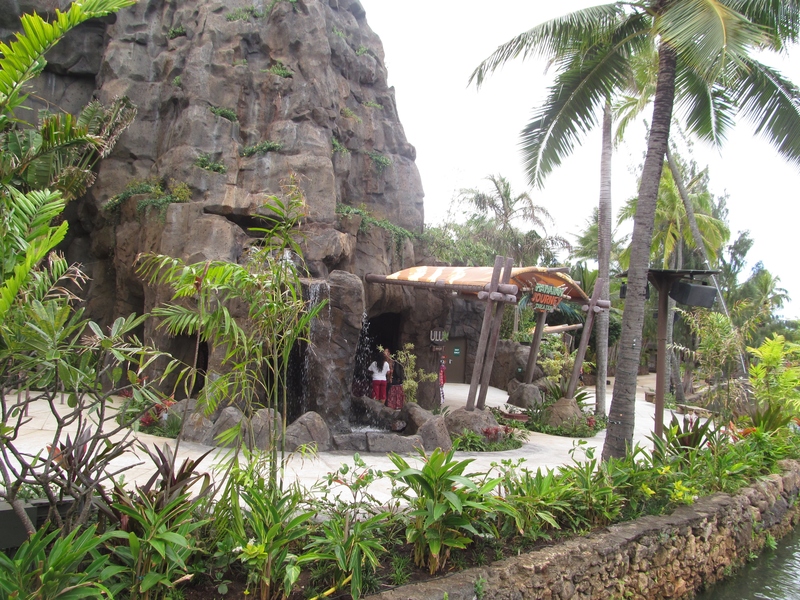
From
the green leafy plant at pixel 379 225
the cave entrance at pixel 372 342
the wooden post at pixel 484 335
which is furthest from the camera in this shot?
the cave entrance at pixel 372 342

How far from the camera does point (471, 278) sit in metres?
12.0

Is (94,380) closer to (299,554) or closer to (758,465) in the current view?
(299,554)

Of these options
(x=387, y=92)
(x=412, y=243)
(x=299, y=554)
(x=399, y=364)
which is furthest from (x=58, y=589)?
(x=387, y=92)

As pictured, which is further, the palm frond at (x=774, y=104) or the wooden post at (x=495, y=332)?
the wooden post at (x=495, y=332)

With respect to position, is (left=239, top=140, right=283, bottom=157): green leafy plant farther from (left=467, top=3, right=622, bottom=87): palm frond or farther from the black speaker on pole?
the black speaker on pole

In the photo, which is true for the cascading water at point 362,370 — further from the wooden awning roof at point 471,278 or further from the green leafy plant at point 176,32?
the green leafy plant at point 176,32

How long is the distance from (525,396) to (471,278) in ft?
10.8

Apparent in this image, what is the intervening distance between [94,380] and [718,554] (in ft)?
20.1

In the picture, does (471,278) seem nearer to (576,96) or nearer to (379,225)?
(379,225)

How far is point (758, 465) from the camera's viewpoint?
763cm

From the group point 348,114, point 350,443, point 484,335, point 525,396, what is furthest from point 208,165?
point 525,396

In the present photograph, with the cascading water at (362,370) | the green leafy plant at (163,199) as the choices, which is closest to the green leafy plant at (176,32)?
the green leafy plant at (163,199)

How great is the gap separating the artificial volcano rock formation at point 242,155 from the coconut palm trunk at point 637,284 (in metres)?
4.90

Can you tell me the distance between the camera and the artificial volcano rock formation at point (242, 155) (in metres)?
11.3
